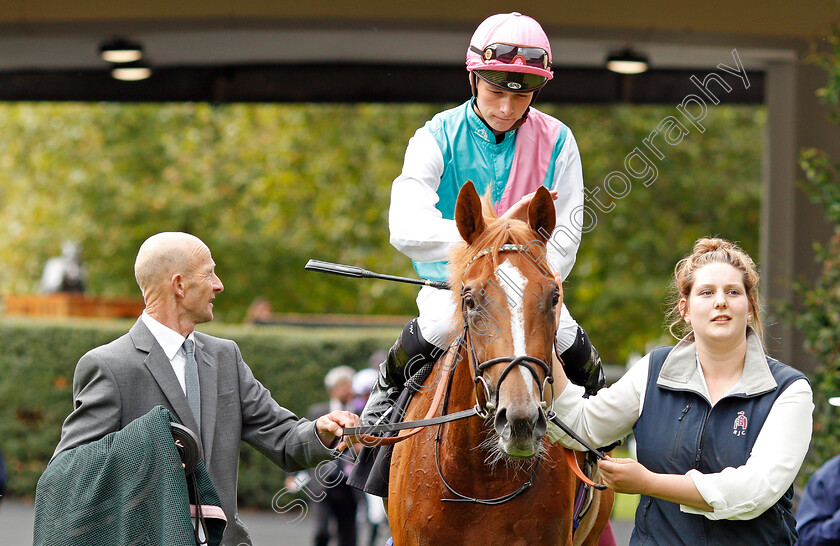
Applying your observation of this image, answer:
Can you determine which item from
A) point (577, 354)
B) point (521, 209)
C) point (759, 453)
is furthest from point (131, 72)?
point (759, 453)

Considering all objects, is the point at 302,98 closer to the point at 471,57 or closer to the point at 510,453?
the point at 471,57

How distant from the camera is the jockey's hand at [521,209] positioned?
11.2ft

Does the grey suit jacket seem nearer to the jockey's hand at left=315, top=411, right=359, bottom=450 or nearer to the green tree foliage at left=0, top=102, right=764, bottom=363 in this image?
the jockey's hand at left=315, top=411, right=359, bottom=450

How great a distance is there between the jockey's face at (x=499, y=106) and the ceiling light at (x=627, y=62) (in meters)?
5.35

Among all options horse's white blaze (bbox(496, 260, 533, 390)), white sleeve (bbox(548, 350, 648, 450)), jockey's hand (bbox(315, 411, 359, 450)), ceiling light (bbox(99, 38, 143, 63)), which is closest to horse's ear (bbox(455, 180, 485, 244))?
horse's white blaze (bbox(496, 260, 533, 390))

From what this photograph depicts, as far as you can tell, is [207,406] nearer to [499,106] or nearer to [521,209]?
[521,209]

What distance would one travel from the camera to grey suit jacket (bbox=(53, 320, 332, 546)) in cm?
331

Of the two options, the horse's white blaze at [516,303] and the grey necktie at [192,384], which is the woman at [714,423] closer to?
the horse's white blaze at [516,303]

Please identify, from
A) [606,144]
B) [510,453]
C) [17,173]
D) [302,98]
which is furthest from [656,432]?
[17,173]

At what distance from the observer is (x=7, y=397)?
14539 mm

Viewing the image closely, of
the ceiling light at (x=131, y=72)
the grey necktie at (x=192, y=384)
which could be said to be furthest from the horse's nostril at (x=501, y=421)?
the ceiling light at (x=131, y=72)

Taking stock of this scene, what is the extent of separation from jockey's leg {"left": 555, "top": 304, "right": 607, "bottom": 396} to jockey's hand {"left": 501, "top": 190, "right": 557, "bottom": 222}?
55cm

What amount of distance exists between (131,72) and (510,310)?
737 centimetres

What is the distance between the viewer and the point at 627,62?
9.03 metres
